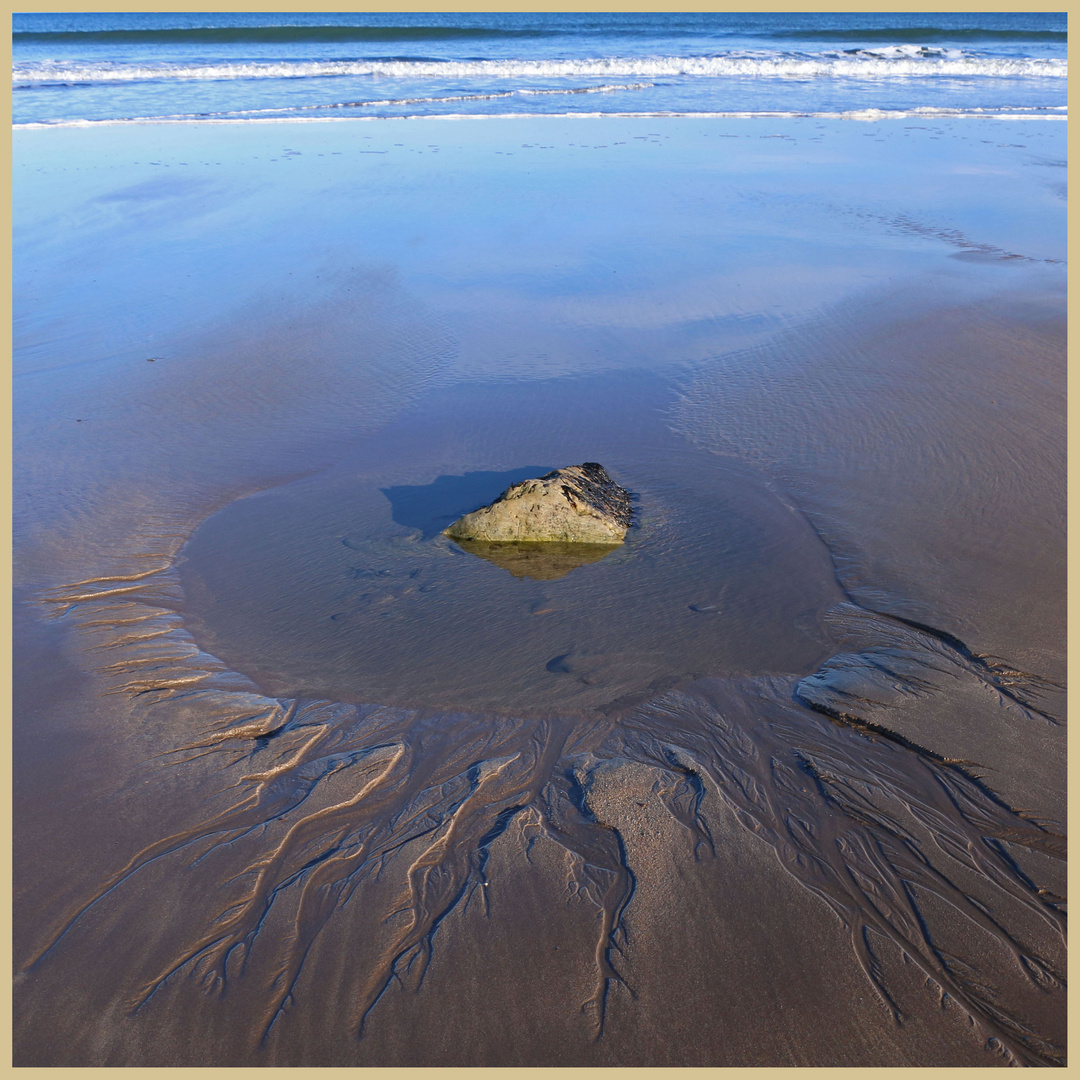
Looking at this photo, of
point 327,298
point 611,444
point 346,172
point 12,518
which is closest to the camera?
point 12,518

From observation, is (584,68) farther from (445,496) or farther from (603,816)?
(603,816)

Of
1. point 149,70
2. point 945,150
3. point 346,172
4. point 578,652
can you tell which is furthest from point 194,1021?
point 149,70

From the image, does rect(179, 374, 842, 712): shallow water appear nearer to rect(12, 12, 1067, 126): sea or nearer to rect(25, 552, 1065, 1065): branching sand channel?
rect(25, 552, 1065, 1065): branching sand channel

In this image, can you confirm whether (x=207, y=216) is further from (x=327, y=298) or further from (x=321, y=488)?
(x=321, y=488)

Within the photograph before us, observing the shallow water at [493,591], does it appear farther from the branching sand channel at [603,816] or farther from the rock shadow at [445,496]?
the branching sand channel at [603,816]

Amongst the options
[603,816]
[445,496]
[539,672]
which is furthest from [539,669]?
[445,496]

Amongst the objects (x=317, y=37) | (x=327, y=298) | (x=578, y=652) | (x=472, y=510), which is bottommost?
(x=578, y=652)

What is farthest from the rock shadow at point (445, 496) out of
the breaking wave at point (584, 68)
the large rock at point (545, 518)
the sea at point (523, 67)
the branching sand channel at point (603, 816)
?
the breaking wave at point (584, 68)
